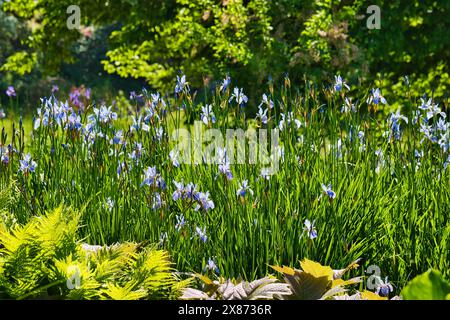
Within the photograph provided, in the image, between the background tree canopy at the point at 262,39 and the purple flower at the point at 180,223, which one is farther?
the background tree canopy at the point at 262,39

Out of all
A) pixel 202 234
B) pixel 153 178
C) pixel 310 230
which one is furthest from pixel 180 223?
pixel 310 230

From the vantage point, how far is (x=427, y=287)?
70.3 inches

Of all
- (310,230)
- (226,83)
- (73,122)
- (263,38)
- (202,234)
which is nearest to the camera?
→ (310,230)

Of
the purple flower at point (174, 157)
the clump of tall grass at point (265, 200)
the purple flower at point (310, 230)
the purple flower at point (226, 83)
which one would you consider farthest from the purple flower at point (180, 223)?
the purple flower at point (226, 83)

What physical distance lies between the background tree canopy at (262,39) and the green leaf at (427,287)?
18.3 feet

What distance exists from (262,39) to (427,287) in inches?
254

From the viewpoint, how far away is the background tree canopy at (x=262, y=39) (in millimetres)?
7805


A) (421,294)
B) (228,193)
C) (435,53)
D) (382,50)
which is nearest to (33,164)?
(228,193)

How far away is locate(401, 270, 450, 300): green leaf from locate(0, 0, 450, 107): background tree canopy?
18.3ft

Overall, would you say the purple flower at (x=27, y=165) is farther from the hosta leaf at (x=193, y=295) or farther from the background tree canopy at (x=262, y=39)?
the background tree canopy at (x=262, y=39)

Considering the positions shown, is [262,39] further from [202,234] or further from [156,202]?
[202,234]

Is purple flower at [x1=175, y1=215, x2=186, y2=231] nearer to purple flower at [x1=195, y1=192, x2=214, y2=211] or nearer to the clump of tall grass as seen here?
the clump of tall grass

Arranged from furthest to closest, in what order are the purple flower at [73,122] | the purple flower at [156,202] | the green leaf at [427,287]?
the purple flower at [73,122] < the purple flower at [156,202] < the green leaf at [427,287]

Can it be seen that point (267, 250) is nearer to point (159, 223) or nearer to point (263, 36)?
point (159, 223)
